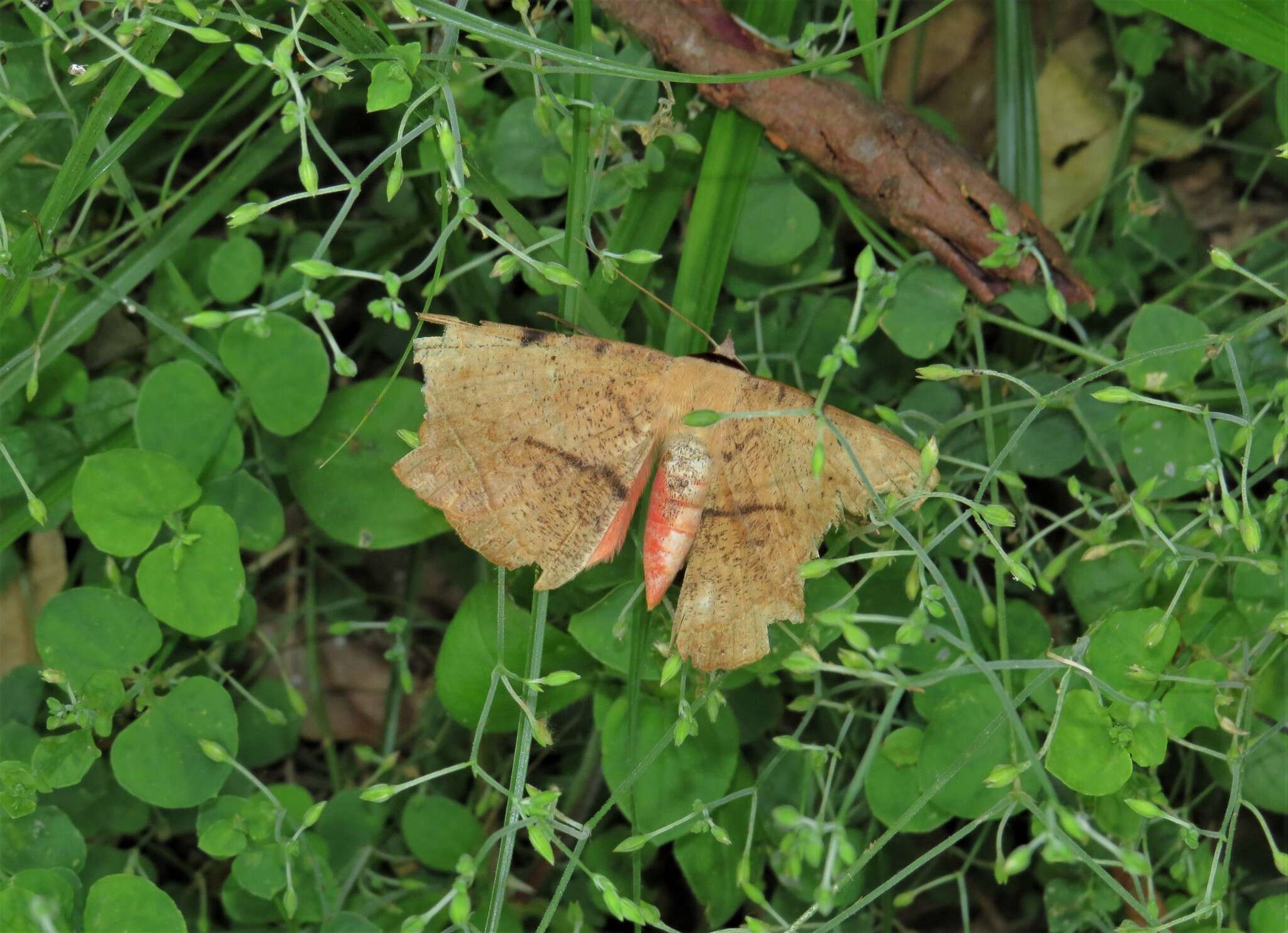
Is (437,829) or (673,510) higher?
(673,510)

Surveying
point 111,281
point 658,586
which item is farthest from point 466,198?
point 111,281

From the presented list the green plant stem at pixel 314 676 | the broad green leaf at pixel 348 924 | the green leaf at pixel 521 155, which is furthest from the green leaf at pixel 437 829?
the green leaf at pixel 521 155

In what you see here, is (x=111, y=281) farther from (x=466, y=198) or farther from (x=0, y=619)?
(x=466, y=198)

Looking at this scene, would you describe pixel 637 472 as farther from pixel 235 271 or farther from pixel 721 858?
pixel 235 271

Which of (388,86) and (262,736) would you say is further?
(262,736)

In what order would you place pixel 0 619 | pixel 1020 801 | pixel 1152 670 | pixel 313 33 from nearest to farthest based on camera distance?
pixel 1020 801, pixel 1152 670, pixel 313 33, pixel 0 619

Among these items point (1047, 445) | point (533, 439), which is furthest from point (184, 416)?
point (1047, 445)

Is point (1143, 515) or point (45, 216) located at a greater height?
point (1143, 515)
